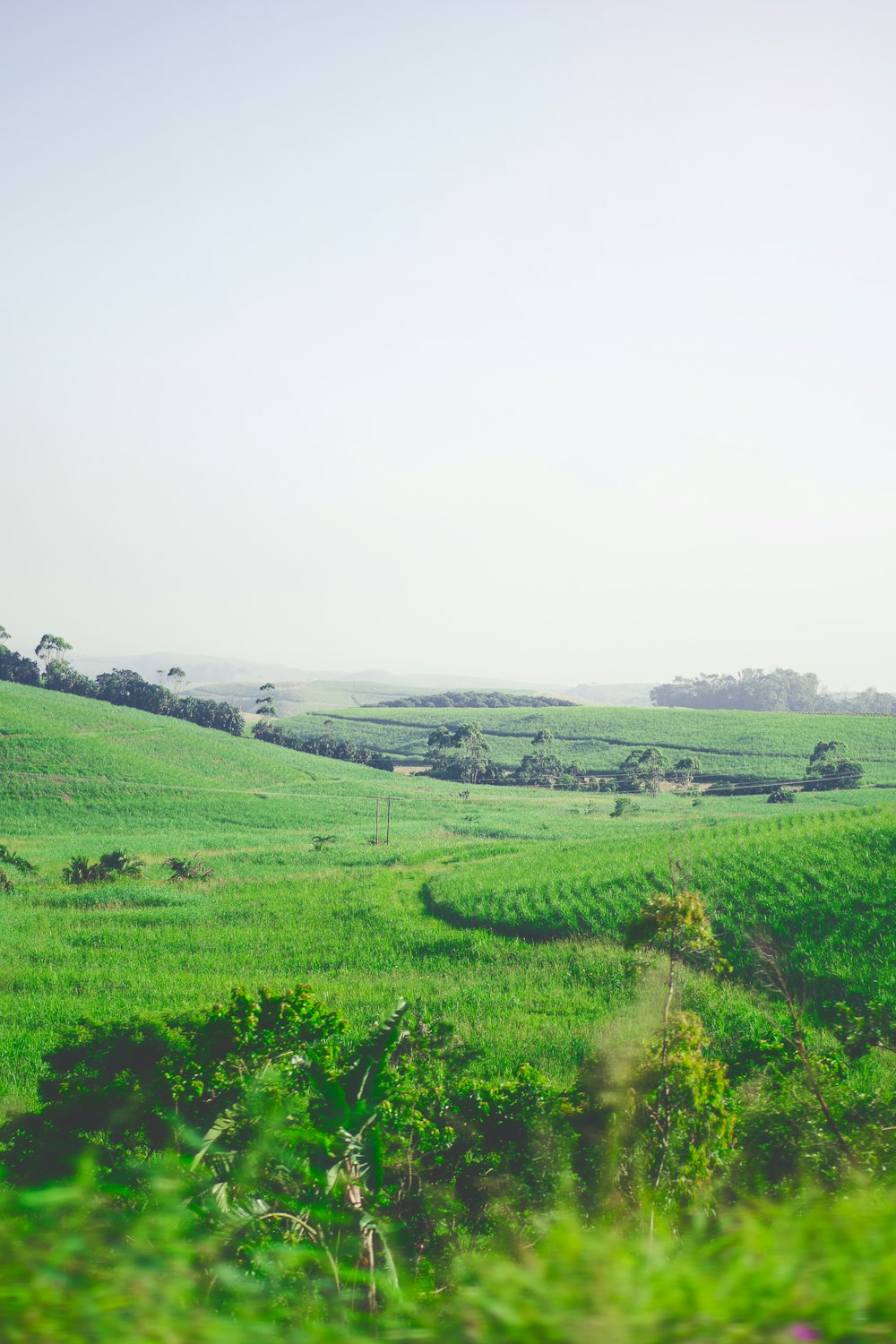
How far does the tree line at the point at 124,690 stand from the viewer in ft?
301

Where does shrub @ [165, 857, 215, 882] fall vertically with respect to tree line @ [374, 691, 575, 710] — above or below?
below

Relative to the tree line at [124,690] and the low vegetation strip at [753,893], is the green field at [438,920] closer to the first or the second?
the low vegetation strip at [753,893]

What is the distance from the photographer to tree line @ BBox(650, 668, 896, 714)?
177m

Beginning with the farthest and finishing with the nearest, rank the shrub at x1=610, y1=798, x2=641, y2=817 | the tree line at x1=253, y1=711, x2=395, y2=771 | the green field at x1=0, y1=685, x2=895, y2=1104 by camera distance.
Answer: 1. the tree line at x1=253, y1=711, x2=395, y2=771
2. the shrub at x1=610, y1=798, x2=641, y2=817
3. the green field at x1=0, y1=685, x2=895, y2=1104

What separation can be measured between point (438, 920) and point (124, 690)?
81.1 meters

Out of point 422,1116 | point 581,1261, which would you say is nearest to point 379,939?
point 422,1116

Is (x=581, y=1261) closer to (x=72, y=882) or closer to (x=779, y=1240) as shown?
(x=779, y=1240)

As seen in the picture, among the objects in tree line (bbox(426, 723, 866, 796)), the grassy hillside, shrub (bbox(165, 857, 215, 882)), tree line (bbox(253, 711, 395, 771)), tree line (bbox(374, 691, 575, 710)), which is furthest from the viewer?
tree line (bbox(374, 691, 575, 710))

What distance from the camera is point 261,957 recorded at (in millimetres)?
18891

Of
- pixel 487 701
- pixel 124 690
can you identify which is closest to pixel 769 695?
pixel 487 701

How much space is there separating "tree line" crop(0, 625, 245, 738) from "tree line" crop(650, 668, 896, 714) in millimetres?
122001

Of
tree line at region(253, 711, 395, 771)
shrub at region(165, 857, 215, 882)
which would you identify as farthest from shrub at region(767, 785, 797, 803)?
shrub at region(165, 857, 215, 882)

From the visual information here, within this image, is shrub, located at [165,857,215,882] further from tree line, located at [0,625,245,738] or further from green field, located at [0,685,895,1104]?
tree line, located at [0,625,245,738]

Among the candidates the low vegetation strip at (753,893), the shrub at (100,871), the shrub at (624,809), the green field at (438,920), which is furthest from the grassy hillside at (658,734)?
the shrub at (100,871)
